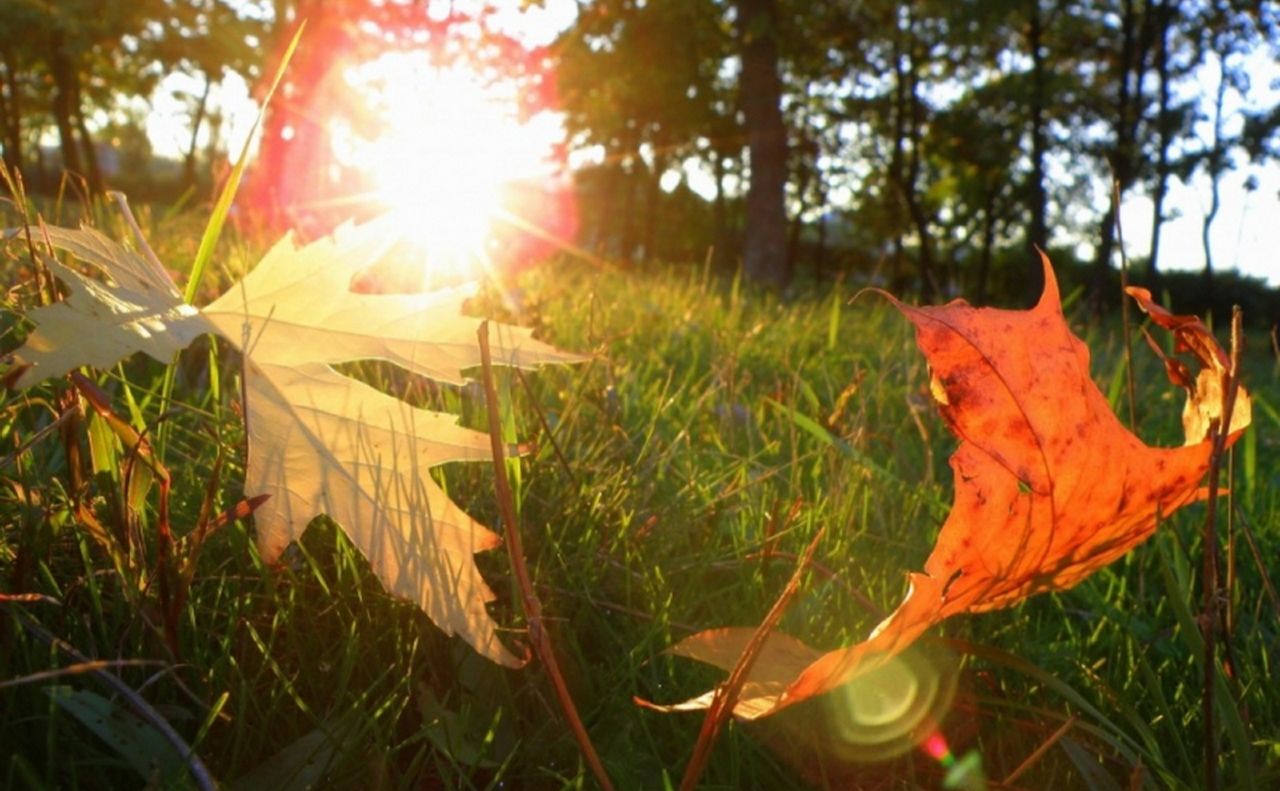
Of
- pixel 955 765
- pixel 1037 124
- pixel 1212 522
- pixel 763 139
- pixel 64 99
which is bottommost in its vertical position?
pixel 955 765

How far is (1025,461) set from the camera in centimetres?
80

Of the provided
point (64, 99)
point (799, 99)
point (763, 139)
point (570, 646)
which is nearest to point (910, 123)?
point (799, 99)

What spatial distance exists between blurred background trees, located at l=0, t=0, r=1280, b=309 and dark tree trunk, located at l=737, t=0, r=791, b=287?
0.03 m

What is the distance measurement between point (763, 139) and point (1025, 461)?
41.0 feet

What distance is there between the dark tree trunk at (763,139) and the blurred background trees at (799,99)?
3cm

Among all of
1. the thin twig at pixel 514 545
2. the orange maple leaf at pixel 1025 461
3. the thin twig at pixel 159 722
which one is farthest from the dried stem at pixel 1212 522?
the thin twig at pixel 159 722

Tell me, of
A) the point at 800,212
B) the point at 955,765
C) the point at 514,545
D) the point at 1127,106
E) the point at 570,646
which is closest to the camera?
the point at 514,545

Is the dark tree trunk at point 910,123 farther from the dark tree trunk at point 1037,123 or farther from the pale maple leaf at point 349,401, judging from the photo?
the pale maple leaf at point 349,401

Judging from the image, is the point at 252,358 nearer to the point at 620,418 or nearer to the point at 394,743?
the point at 394,743

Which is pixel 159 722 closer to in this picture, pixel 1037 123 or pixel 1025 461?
pixel 1025 461

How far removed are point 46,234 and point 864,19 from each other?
22.1 metres

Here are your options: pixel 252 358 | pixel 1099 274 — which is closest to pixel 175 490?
pixel 252 358

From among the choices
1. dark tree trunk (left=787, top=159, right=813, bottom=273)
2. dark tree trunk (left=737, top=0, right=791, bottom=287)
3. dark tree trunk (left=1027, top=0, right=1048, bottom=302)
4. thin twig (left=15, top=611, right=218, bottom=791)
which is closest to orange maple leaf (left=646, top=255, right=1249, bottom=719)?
thin twig (left=15, top=611, right=218, bottom=791)

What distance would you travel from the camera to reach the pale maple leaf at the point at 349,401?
90cm
